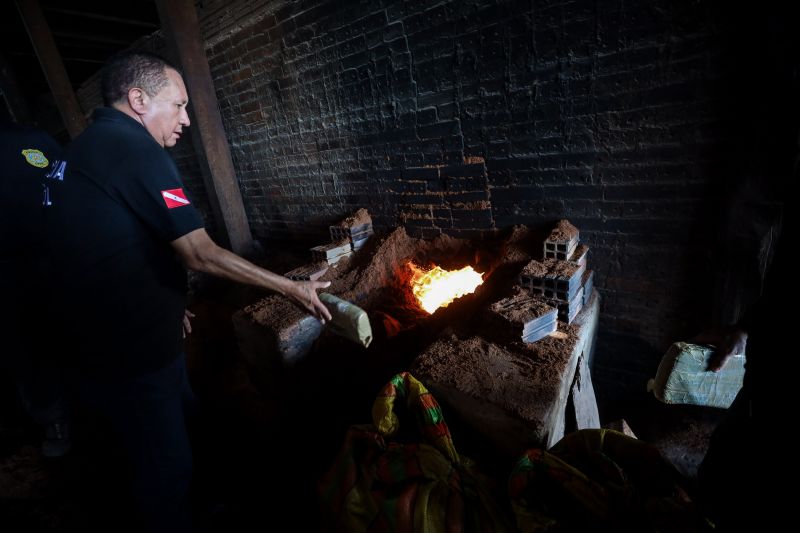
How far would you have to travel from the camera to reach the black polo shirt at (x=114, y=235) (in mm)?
1652

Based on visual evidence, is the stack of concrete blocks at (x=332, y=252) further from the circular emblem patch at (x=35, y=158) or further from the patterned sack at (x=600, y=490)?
the patterned sack at (x=600, y=490)

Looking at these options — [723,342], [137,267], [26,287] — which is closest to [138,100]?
[137,267]

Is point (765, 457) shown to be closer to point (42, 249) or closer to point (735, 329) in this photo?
point (735, 329)

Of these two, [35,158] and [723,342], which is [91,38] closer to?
[35,158]

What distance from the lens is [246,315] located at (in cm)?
291

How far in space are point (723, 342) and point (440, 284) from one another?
2.13m

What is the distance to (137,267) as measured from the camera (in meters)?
1.76

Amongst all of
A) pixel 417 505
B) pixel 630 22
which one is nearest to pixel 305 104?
pixel 630 22

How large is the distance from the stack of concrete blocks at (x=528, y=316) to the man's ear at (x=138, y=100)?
233 centimetres

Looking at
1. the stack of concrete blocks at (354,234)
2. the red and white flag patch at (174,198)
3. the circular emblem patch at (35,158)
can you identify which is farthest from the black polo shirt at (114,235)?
the stack of concrete blocks at (354,234)

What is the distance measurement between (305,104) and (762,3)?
368 cm

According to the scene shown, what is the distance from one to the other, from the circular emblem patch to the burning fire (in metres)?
3.20

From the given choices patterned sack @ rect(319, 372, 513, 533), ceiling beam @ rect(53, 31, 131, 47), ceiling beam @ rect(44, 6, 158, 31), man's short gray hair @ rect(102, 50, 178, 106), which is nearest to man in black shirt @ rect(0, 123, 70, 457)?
man's short gray hair @ rect(102, 50, 178, 106)

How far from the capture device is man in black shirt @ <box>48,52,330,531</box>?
166 cm
